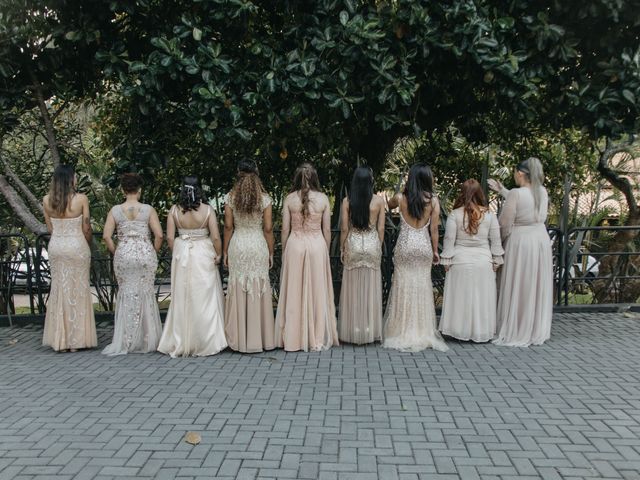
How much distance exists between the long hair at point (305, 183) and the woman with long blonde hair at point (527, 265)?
2244 millimetres

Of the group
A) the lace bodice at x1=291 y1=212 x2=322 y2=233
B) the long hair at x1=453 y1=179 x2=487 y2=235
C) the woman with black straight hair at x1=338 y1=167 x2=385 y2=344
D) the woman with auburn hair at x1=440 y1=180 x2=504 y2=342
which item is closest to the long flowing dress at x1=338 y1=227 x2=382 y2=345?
the woman with black straight hair at x1=338 y1=167 x2=385 y2=344

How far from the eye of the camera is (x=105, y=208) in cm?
1021

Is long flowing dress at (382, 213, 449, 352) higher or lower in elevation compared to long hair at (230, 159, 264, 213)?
lower

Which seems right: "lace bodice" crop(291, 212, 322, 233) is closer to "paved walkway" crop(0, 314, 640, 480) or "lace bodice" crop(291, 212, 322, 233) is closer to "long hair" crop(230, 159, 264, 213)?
"long hair" crop(230, 159, 264, 213)

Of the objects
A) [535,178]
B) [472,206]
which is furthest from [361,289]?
[535,178]

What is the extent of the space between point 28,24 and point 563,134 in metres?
8.33

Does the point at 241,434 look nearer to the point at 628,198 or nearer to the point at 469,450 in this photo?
the point at 469,450

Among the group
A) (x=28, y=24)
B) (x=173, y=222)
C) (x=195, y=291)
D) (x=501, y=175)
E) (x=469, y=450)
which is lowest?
(x=469, y=450)

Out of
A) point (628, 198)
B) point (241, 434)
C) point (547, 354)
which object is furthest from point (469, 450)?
point (628, 198)

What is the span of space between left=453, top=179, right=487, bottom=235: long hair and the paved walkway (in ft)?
4.75

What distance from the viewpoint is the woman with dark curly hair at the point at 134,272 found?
6.89 metres

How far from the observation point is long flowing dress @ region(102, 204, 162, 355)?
6.91 m

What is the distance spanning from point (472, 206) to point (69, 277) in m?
4.90

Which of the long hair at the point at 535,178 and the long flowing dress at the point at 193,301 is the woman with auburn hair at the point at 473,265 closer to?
the long hair at the point at 535,178
